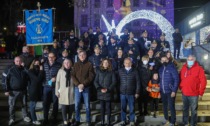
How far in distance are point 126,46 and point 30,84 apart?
4.35 meters

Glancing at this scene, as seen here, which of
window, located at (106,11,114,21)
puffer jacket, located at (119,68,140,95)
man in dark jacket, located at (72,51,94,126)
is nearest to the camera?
man in dark jacket, located at (72,51,94,126)

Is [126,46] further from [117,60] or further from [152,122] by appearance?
[152,122]

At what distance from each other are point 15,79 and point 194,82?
4988 mm

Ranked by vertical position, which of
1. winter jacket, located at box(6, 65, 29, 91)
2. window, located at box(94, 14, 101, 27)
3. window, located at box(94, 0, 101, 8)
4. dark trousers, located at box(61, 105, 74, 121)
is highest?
window, located at box(94, 0, 101, 8)

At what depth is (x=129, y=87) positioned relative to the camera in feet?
25.5

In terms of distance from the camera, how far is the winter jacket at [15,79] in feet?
25.8

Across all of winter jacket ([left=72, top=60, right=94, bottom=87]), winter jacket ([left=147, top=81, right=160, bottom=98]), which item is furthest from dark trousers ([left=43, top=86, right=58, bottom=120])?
winter jacket ([left=147, top=81, right=160, bottom=98])

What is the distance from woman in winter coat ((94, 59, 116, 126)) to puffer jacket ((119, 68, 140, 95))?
0.27m

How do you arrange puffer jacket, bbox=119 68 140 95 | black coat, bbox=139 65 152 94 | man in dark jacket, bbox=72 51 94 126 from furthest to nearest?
1. black coat, bbox=139 65 152 94
2. puffer jacket, bbox=119 68 140 95
3. man in dark jacket, bbox=72 51 94 126

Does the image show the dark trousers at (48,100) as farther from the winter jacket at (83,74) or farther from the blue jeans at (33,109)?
the winter jacket at (83,74)

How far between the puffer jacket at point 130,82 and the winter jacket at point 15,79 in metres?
2.85

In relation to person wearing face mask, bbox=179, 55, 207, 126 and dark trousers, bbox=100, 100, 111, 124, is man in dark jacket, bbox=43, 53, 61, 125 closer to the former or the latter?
dark trousers, bbox=100, 100, 111, 124

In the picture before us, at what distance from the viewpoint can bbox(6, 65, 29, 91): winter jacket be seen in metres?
7.88

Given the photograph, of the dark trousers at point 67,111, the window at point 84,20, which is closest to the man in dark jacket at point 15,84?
the dark trousers at point 67,111
